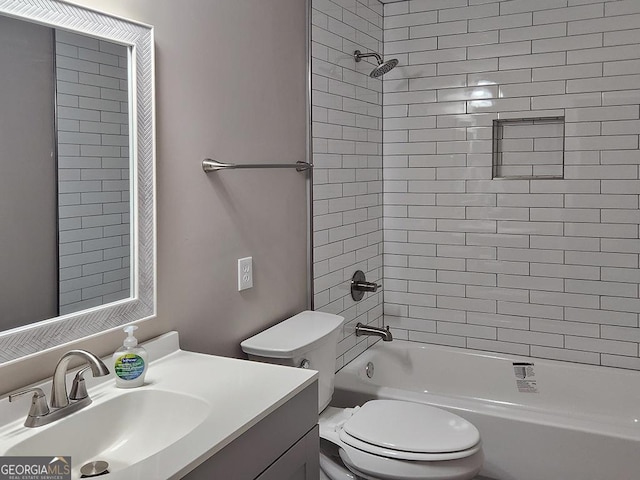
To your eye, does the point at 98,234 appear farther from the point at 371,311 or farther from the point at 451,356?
the point at 451,356

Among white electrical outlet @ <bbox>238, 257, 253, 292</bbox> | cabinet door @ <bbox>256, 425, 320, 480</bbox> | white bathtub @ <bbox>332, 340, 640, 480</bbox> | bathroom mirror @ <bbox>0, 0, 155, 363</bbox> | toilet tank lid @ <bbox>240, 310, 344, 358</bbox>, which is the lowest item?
white bathtub @ <bbox>332, 340, 640, 480</bbox>

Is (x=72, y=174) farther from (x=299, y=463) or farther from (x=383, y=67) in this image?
(x=383, y=67)

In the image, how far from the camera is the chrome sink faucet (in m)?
1.30

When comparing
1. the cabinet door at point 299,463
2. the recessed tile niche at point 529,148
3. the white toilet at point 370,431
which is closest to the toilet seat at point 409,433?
the white toilet at point 370,431

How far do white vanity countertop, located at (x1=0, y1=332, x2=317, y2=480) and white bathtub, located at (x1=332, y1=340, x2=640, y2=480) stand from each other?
117cm

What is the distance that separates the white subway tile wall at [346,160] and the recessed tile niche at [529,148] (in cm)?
47

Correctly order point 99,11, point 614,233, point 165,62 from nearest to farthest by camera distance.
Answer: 1. point 99,11
2. point 165,62
3. point 614,233

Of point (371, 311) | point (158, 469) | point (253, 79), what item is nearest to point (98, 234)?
point (158, 469)

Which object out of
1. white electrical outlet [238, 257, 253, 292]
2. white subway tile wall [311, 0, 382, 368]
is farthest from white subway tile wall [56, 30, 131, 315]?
white subway tile wall [311, 0, 382, 368]

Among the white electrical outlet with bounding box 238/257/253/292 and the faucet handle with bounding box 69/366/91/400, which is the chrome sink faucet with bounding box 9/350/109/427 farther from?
the white electrical outlet with bounding box 238/257/253/292

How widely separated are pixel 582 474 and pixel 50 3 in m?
2.48

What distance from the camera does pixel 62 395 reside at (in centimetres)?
135

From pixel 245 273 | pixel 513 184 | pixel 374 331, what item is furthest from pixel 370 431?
pixel 513 184

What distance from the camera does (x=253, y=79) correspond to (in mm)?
2201
